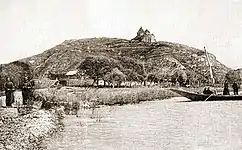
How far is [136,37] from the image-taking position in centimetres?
318

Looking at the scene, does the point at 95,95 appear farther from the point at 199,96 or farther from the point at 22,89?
the point at 199,96

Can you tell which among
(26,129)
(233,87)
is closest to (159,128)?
(233,87)

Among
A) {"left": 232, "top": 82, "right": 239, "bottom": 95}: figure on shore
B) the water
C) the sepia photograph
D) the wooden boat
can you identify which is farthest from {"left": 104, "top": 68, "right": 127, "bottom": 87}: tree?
{"left": 232, "top": 82, "right": 239, "bottom": 95}: figure on shore

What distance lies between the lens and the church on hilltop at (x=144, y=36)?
317cm

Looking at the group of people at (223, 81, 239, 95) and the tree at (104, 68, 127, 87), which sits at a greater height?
the tree at (104, 68, 127, 87)

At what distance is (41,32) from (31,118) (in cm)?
65

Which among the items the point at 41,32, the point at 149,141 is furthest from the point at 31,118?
the point at 149,141

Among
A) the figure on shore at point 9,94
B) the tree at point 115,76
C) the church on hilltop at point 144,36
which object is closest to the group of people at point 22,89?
the figure on shore at point 9,94

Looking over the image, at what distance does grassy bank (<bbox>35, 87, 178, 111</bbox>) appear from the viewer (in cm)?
314

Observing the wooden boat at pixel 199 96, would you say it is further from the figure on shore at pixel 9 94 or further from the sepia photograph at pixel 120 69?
the figure on shore at pixel 9 94

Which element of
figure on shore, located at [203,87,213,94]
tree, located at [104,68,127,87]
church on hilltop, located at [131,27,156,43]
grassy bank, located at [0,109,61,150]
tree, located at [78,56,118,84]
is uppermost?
church on hilltop, located at [131,27,156,43]

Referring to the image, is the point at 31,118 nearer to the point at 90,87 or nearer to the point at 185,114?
the point at 90,87

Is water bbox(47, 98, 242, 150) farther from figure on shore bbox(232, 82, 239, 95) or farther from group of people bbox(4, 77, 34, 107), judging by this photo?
group of people bbox(4, 77, 34, 107)

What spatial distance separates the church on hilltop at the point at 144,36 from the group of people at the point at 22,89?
834 millimetres
